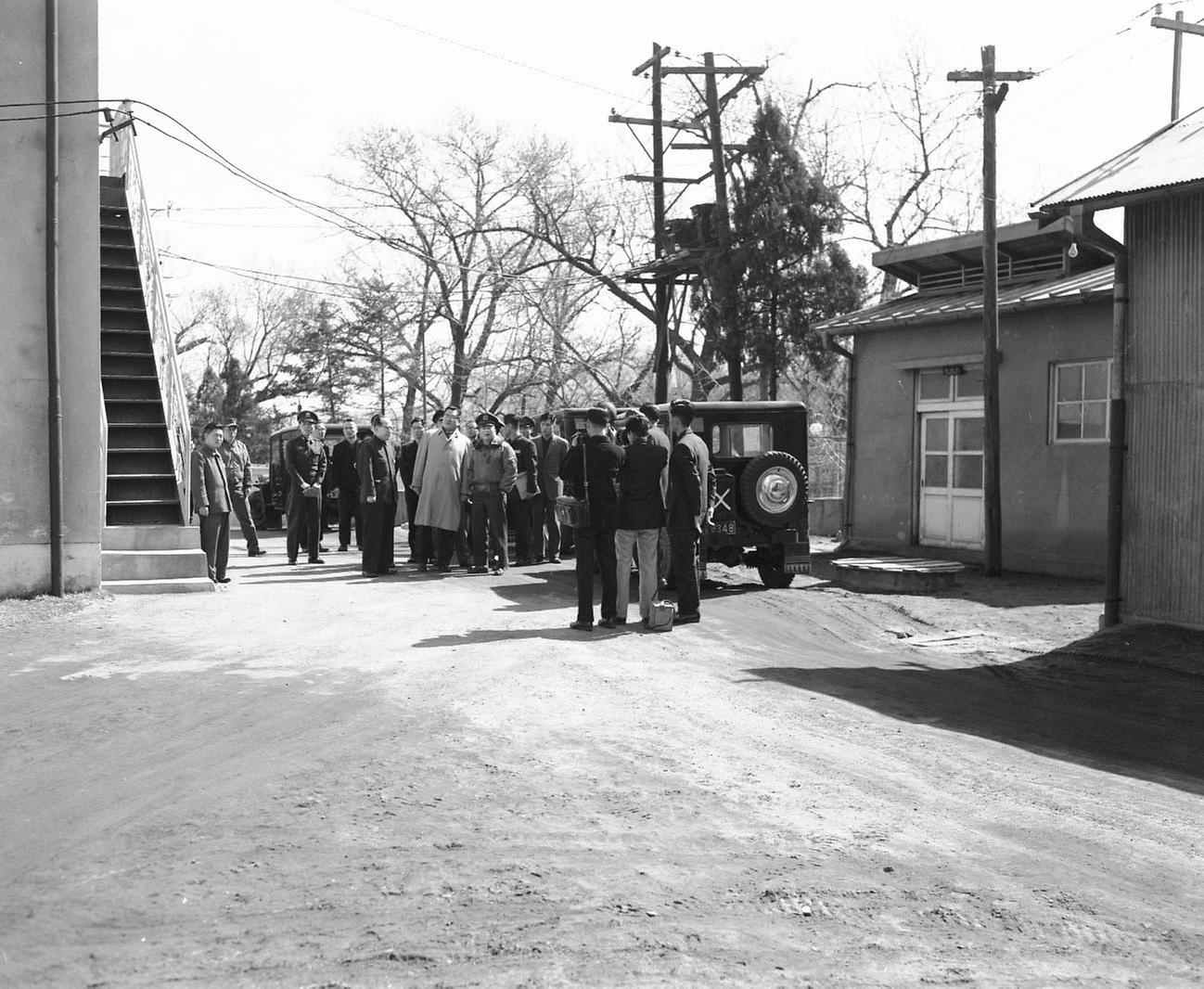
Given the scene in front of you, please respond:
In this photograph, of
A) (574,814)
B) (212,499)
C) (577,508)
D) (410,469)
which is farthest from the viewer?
(410,469)

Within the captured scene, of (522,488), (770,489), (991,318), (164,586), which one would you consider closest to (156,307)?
(164,586)

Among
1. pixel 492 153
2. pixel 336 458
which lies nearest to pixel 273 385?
pixel 492 153

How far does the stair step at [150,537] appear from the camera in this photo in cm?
1406

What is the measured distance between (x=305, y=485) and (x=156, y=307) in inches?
127

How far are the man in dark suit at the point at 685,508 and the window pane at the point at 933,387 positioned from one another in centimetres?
996

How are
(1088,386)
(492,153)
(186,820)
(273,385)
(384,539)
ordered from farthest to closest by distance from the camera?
(273,385)
(492,153)
(1088,386)
(384,539)
(186,820)

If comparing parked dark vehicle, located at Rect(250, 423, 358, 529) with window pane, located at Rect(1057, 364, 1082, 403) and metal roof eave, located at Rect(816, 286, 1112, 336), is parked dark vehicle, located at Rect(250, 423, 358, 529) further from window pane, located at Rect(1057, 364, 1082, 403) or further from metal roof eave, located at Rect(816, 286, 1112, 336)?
window pane, located at Rect(1057, 364, 1082, 403)

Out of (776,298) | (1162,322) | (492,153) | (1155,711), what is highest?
(492,153)

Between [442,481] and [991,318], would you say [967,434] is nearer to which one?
[991,318]

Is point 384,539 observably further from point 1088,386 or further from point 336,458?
point 1088,386

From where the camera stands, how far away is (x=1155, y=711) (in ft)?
31.7

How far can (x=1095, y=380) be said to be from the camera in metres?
18.2

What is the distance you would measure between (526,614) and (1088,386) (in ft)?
32.5

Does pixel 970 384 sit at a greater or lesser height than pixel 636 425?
greater
